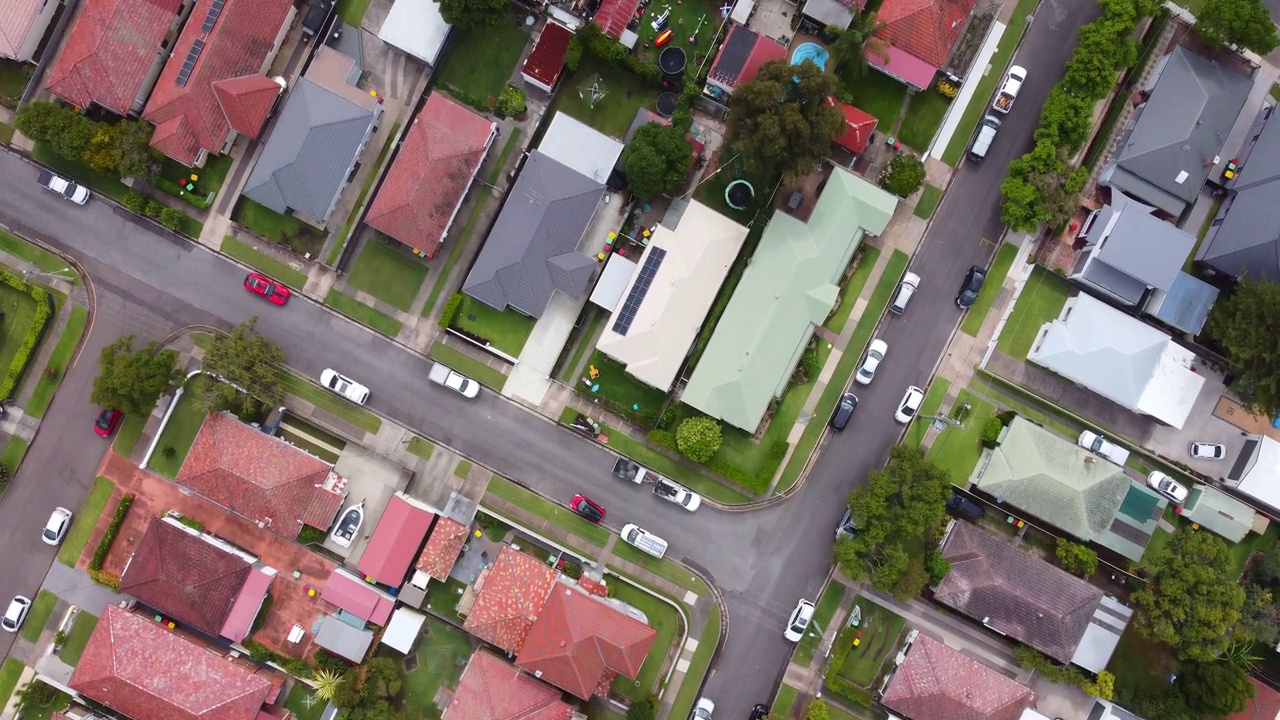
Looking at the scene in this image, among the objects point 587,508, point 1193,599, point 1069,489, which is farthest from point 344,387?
point 1193,599

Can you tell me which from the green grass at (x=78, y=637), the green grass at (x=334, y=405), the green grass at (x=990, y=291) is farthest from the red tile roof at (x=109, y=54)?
the green grass at (x=990, y=291)

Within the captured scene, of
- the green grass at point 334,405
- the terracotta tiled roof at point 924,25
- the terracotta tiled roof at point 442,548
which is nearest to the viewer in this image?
the terracotta tiled roof at point 924,25

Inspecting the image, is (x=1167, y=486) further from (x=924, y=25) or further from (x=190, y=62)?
(x=190, y=62)

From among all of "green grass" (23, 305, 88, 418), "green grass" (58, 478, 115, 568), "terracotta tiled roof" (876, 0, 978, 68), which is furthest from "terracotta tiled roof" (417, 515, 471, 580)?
"terracotta tiled roof" (876, 0, 978, 68)

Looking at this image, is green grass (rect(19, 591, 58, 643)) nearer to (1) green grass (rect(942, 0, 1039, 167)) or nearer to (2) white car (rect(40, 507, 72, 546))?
(2) white car (rect(40, 507, 72, 546))

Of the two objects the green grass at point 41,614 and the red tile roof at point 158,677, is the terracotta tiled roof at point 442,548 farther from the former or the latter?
the green grass at point 41,614

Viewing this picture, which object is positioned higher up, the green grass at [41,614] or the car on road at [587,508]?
the car on road at [587,508]
